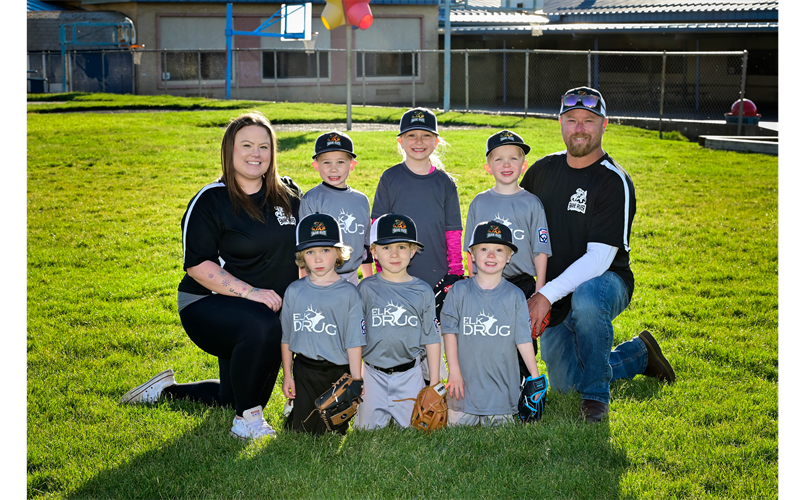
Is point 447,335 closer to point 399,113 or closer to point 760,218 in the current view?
point 760,218

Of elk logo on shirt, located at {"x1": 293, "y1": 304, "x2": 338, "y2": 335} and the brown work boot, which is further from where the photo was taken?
Result: the brown work boot

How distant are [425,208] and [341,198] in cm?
54

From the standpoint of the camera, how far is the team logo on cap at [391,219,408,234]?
391cm

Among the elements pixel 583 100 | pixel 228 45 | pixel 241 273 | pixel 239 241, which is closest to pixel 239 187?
pixel 239 241

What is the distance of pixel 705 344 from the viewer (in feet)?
17.4

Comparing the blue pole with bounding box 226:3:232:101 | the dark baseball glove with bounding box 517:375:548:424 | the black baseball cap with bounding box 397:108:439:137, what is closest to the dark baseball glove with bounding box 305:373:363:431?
the dark baseball glove with bounding box 517:375:548:424

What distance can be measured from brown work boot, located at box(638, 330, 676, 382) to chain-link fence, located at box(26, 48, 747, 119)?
18340mm

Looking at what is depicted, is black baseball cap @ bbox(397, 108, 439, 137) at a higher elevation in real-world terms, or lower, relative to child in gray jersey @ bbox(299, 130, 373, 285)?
higher

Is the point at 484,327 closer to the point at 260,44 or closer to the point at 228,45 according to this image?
the point at 228,45

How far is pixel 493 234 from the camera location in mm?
3918

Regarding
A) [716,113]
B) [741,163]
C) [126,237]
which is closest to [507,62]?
[716,113]

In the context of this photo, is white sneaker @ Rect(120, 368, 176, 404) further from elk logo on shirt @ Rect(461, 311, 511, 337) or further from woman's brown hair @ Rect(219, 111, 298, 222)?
elk logo on shirt @ Rect(461, 311, 511, 337)

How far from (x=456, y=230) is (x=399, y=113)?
16.4 meters

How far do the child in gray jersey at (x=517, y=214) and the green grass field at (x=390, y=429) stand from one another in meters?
0.83
